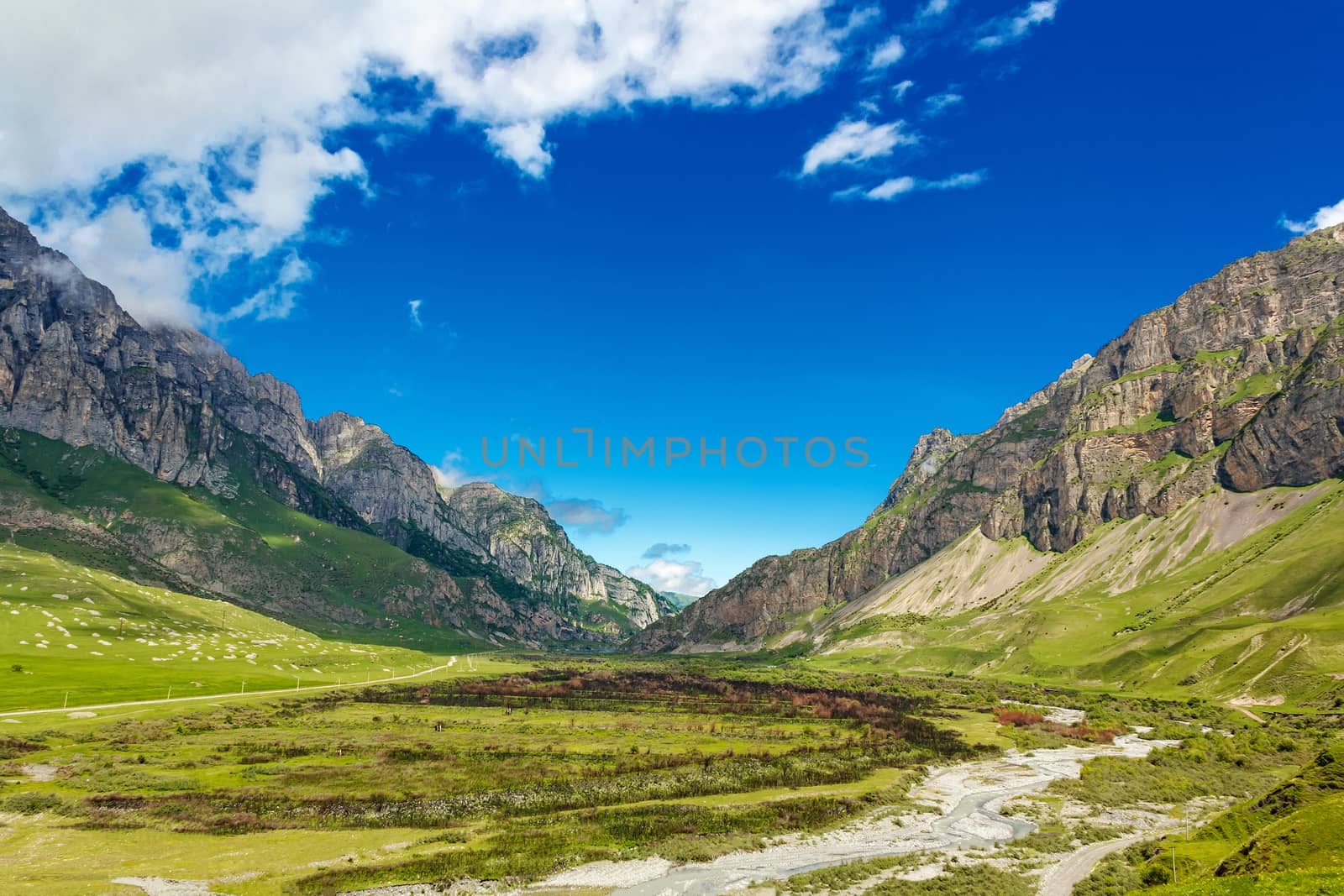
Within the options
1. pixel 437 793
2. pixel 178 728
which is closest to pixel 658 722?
pixel 437 793

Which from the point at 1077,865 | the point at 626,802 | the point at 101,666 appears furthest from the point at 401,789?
the point at 101,666

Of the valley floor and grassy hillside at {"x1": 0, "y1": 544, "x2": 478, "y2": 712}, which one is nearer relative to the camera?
the valley floor

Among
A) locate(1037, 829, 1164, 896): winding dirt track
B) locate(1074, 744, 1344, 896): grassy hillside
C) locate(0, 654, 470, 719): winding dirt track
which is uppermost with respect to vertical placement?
locate(1074, 744, 1344, 896): grassy hillside

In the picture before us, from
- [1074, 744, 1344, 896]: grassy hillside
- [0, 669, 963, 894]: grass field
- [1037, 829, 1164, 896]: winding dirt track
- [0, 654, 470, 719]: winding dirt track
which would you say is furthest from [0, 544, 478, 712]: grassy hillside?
[1074, 744, 1344, 896]: grassy hillside

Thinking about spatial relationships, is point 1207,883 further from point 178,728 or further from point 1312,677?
point 1312,677

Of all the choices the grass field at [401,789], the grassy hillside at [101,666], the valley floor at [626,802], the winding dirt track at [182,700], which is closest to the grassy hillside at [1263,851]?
the valley floor at [626,802]

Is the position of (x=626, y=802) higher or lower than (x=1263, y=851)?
lower

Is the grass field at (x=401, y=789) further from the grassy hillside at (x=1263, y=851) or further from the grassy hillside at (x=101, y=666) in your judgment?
the grassy hillside at (x=1263, y=851)

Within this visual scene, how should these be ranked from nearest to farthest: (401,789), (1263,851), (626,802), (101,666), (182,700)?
(1263,851) → (626,802) → (401,789) → (182,700) → (101,666)

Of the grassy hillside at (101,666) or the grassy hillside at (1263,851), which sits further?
the grassy hillside at (101,666)

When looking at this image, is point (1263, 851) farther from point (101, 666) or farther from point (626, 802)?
point (101, 666)

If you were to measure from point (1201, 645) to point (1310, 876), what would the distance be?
170 metres

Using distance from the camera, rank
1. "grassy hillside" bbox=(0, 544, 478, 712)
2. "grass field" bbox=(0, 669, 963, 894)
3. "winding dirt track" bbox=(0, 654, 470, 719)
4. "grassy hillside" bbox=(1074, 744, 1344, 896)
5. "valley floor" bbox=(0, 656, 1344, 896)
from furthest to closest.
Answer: "grassy hillside" bbox=(0, 544, 478, 712)
"winding dirt track" bbox=(0, 654, 470, 719)
"grass field" bbox=(0, 669, 963, 894)
"valley floor" bbox=(0, 656, 1344, 896)
"grassy hillside" bbox=(1074, 744, 1344, 896)

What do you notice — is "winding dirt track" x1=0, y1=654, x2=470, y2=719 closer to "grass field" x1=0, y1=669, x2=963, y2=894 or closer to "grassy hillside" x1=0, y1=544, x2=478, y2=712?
"grassy hillside" x1=0, y1=544, x2=478, y2=712
